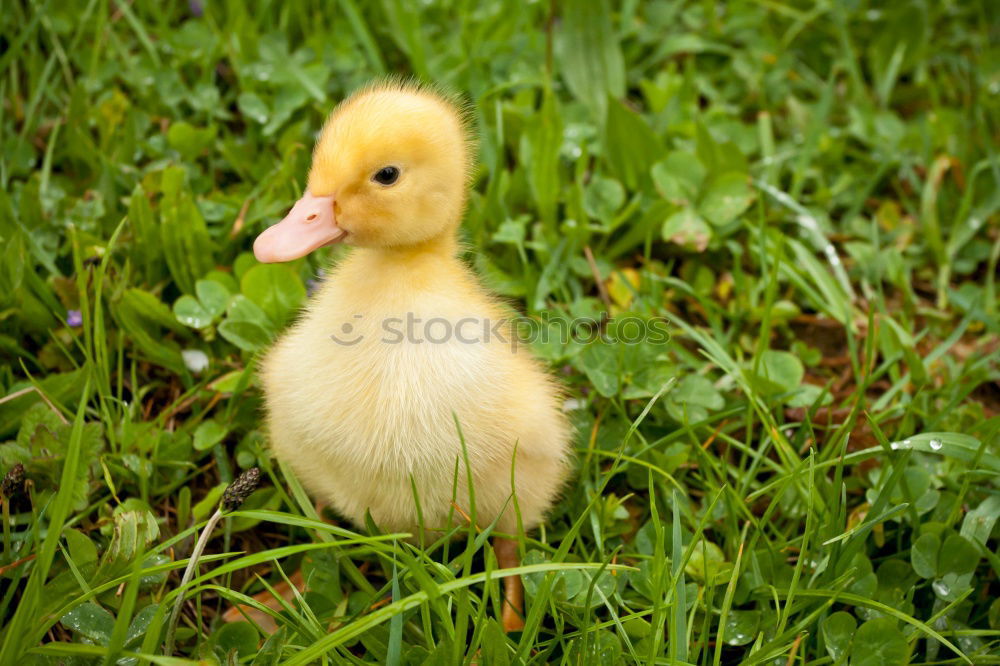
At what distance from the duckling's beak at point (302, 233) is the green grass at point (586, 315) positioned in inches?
16.1

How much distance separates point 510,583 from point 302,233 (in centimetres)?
79

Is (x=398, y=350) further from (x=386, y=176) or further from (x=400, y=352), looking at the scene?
(x=386, y=176)

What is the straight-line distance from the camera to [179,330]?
2.08m

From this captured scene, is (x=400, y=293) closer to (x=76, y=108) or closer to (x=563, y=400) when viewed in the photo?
(x=563, y=400)

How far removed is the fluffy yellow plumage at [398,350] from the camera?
1537 mm

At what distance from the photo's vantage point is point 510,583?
1787mm

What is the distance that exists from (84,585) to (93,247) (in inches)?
35.8

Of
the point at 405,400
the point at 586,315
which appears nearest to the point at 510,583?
the point at 405,400

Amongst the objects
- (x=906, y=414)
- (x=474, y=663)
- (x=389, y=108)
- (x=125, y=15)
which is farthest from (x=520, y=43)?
(x=474, y=663)

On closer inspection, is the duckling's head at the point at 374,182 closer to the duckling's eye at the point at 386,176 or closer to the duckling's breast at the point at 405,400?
the duckling's eye at the point at 386,176

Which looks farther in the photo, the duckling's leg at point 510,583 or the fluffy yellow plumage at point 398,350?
the duckling's leg at point 510,583

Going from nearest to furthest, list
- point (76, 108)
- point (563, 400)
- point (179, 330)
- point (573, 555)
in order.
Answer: point (573, 555) → point (563, 400) → point (179, 330) → point (76, 108)

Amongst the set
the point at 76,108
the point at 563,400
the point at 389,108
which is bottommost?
the point at 563,400

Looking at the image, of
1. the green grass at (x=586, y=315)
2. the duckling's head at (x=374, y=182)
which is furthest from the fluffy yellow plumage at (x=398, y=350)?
the green grass at (x=586, y=315)
